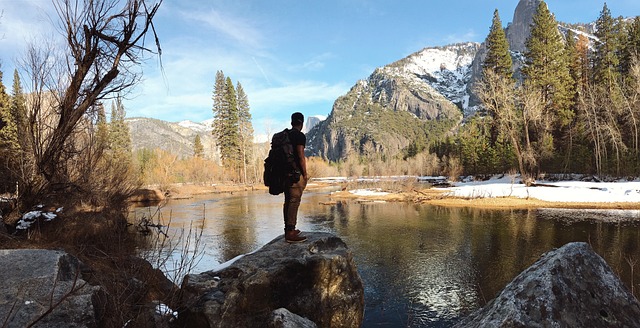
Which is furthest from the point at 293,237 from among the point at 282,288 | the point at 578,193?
the point at 578,193

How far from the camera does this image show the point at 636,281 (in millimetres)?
9141

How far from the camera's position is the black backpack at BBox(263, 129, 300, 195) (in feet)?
17.5

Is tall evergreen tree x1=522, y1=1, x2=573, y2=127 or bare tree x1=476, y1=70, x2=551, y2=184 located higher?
tall evergreen tree x1=522, y1=1, x2=573, y2=127

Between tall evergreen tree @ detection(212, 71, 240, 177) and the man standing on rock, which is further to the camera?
tall evergreen tree @ detection(212, 71, 240, 177)

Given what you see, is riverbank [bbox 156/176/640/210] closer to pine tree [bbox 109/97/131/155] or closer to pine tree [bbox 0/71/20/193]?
pine tree [bbox 0/71/20/193]

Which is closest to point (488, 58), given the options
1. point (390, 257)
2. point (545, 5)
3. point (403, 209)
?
point (545, 5)

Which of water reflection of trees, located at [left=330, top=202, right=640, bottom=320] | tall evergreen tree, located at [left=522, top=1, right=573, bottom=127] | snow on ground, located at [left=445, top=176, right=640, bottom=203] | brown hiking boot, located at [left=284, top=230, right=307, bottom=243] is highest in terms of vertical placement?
tall evergreen tree, located at [left=522, top=1, right=573, bottom=127]

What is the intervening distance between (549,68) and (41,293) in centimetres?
5231

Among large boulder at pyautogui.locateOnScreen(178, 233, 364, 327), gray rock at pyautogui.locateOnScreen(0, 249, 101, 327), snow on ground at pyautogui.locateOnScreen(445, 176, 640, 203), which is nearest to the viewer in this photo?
gray rock at pyautogui.locateOnScreen(0, 249, 101, 327)

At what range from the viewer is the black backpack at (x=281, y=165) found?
5.34 metres

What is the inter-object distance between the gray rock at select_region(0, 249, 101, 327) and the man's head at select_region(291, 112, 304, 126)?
11.7 ft

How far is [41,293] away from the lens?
2613 millimetres

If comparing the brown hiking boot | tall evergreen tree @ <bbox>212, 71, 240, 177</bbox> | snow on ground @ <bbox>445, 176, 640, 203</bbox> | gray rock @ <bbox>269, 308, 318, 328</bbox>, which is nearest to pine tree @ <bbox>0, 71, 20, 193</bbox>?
the brown hiking boot

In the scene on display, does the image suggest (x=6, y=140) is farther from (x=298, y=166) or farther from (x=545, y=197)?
(x=545, y=197)
